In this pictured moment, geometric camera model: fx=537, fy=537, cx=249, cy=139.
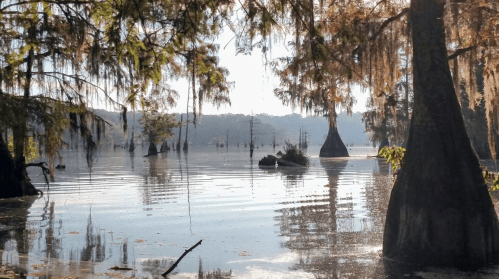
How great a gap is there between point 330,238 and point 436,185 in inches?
104

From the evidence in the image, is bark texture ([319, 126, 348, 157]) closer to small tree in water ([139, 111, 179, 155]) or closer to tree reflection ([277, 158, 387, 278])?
small tree in water ([139, 111, 179, 155])

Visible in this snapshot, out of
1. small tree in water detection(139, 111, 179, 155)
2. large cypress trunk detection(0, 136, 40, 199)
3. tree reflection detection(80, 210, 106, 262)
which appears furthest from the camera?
small tree in water detection(139, 111, 179, 155)

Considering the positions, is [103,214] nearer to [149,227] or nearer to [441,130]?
[149,227]

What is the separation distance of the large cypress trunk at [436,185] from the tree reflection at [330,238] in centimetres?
61

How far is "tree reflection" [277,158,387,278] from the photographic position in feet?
23.0

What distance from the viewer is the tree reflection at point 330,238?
700 cm

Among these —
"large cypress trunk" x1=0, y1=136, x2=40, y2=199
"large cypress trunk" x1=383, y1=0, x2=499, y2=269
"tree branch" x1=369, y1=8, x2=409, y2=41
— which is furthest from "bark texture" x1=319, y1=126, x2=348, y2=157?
"large cypress trunk" x1=383, y1=0, x2=499, y2=269

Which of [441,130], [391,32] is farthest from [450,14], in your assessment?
[441,130]

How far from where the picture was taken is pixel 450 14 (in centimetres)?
828

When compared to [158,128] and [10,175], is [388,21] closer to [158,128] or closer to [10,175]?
[10,175]

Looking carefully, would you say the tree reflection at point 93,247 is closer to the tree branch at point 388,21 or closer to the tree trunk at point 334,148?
the tree branch at point 388,21

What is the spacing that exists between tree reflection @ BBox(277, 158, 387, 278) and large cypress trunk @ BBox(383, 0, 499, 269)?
2.00 feet

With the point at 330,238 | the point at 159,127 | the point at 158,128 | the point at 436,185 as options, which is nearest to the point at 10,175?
the point at 330,238

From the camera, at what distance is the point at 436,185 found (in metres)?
6.85
